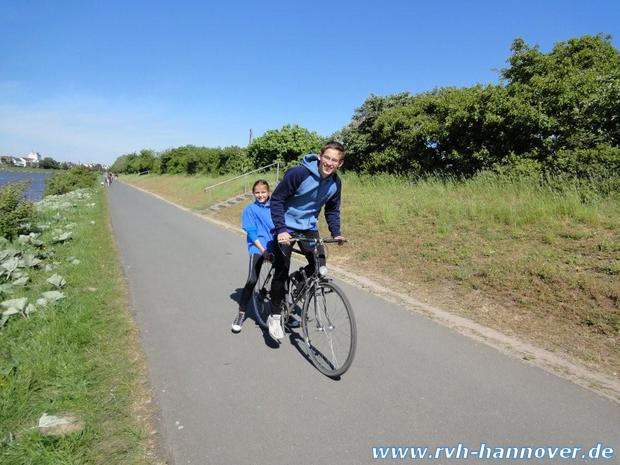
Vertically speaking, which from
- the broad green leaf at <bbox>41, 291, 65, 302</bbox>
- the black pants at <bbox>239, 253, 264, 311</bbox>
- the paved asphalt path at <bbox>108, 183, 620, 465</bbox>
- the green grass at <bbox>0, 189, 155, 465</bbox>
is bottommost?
the paved asphalt path at <bbox>108, 183, 620, 465</bbox>

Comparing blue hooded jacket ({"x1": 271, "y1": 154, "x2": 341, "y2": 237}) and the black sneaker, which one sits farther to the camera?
the black sneaker

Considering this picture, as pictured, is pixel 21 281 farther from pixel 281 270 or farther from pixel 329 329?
pixel 329 329

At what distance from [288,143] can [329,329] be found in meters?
22.1

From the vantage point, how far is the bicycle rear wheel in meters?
4.57

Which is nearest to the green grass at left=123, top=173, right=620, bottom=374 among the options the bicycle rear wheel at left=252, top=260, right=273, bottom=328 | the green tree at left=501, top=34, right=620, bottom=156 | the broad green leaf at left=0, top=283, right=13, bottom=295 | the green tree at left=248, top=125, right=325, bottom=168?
the green tree at left=501, top=34, right=620, bottom=156

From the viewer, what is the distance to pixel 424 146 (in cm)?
1383

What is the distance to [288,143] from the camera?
24656 mm

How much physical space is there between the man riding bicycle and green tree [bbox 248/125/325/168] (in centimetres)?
2054

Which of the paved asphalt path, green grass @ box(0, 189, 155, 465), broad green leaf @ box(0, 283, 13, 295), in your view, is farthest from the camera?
broad green leaf @ box(0, 283, 13, 295)

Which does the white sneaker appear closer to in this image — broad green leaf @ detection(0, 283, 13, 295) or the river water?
broad green leaf @ detection(0, 283, 13, 295)

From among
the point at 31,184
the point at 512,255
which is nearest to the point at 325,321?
the point at 512,255

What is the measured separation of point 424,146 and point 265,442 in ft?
42.1

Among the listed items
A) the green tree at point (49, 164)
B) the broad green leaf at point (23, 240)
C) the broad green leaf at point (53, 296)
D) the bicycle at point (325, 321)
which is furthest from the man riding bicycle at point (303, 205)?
the green tree at point (49, 164)

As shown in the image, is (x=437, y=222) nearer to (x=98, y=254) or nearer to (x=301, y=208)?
(x=301, y=208)
